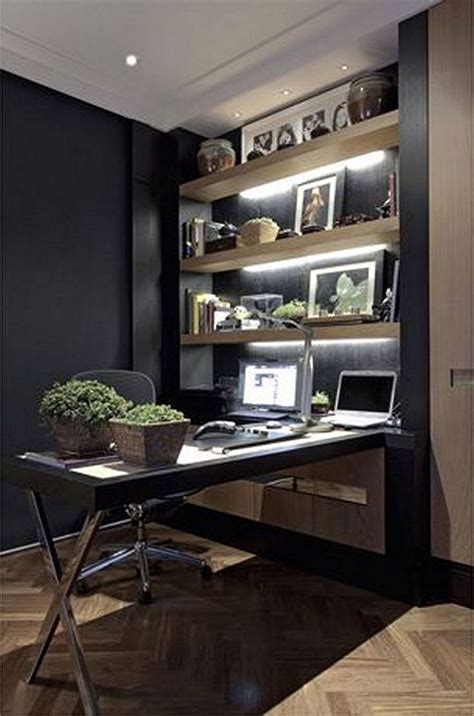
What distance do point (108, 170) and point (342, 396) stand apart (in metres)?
2.08

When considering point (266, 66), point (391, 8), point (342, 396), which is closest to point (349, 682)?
point (342, 396)

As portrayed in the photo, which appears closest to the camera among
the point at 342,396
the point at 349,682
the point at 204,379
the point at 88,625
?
the point at 349,682

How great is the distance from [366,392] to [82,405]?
1.74m

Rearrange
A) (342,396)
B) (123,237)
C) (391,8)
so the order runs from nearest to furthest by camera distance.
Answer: (391,8)
(342,396)
(123,237)

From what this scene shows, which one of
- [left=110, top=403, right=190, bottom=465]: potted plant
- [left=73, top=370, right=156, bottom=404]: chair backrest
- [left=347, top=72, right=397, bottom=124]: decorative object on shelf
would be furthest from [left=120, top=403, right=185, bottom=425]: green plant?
[left=347, top=72, right=397, bottom=124]: decorative object on shelf

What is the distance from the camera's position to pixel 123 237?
3727 millimetres

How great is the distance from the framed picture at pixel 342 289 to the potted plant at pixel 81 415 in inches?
66.5

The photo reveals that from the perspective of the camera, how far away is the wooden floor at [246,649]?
1.78 m

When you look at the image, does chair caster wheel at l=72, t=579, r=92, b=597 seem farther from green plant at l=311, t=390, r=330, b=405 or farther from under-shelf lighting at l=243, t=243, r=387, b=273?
under-shelf lighting at l=243, t=243, r=387, b=273

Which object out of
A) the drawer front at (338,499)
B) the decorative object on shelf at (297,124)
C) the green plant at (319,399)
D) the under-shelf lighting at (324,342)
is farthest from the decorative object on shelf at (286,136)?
the drawer front at (338,499)

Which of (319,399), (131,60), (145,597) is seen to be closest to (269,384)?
(319,399)

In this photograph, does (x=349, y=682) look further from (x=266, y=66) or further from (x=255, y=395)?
(x=266, y=66)

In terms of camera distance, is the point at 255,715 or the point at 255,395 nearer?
the point at 255,715

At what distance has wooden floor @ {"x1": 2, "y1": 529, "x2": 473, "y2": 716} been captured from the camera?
1781 millimetres
